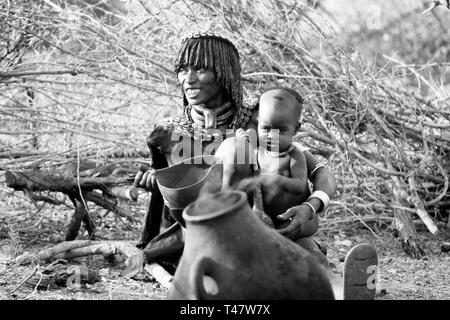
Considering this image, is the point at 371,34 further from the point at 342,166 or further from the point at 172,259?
the point at 172,259

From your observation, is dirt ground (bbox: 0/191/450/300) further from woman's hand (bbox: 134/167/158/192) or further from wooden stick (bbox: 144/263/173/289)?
woman's hand (bbox: 134/167/158/192)

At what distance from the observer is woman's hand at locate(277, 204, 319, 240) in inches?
145

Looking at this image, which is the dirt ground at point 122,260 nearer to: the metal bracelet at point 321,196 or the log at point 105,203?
the log at point 105,203

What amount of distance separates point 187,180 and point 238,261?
93 centimetres

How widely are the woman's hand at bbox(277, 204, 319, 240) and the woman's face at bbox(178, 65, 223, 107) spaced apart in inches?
30.9

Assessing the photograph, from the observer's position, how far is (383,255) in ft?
18.6

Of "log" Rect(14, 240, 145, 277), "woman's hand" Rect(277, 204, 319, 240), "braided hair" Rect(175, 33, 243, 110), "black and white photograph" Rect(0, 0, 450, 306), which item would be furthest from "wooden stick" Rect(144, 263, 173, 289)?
"braided hair" Rect(175, 33, 243, 110)

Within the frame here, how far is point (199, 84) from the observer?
4.10 metres

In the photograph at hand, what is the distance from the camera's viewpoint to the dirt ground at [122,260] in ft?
13.9

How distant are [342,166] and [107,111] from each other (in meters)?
1.79

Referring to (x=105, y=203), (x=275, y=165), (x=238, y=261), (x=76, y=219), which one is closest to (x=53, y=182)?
(x=76, y=219)
